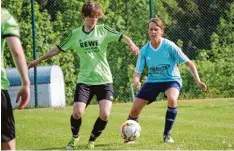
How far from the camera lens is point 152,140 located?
9.00 metres

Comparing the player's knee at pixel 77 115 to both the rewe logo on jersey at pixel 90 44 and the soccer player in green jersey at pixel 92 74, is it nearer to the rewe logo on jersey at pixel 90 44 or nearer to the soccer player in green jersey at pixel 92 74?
the soccer player in green jersey at pixel 92 74

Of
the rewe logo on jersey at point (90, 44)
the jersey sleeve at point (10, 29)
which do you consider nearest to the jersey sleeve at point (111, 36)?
the rewe logo on jersey at point (90, 44)

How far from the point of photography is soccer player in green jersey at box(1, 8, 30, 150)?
15.0 ft

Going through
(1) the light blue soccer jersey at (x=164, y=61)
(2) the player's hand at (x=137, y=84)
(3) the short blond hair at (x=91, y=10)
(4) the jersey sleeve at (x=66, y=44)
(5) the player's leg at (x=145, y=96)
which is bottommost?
(5) the player's leg at (x=145, y=96)

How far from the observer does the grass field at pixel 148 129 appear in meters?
8.35

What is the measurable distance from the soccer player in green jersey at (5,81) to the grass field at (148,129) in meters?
3.18

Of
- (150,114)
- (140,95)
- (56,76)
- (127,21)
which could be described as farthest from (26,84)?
(127,21)

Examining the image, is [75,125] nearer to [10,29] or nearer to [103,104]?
[103,104]

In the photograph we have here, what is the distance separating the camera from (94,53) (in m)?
8.30

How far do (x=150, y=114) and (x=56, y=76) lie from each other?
254 inches

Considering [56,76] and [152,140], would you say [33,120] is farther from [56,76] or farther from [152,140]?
[56,76]


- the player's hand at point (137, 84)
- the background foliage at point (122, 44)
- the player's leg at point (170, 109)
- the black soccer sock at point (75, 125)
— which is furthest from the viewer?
the background foliage at point (122, 44)

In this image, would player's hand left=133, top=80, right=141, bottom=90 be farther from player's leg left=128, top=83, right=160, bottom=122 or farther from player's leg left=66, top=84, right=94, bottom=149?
A: player's leg left=66, top=84, right=94, bottom=149

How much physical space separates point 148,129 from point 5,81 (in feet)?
20.0
